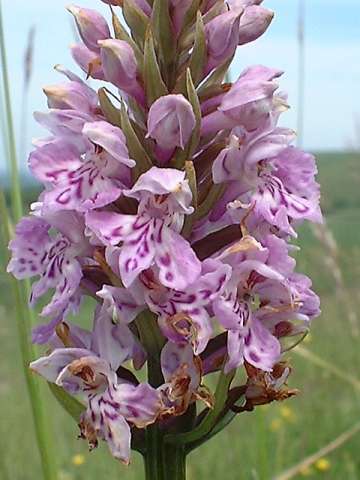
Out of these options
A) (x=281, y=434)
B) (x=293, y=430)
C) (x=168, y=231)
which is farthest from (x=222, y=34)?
(x=293, y=430)

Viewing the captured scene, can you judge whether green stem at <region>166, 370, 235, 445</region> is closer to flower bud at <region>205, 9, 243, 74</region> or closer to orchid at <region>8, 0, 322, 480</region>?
orchid at <region>8, 0, 322, 480</region>

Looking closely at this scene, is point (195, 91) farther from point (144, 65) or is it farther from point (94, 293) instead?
point (94, 293)

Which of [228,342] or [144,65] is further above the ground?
[144,65]

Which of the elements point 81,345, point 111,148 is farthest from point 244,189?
point 81,345

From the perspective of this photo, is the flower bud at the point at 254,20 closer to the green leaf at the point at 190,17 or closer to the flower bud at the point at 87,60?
the green leaf at the point at 190,17

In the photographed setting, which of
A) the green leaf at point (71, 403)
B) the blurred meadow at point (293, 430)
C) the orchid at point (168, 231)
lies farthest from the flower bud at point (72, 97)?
the blurred meadow at point (293, 430)

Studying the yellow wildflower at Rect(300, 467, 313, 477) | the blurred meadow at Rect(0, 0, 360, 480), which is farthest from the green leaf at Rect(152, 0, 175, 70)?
the yellow wildflower at Rect(300, 467, 313, 477)

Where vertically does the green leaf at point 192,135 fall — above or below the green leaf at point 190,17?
below
